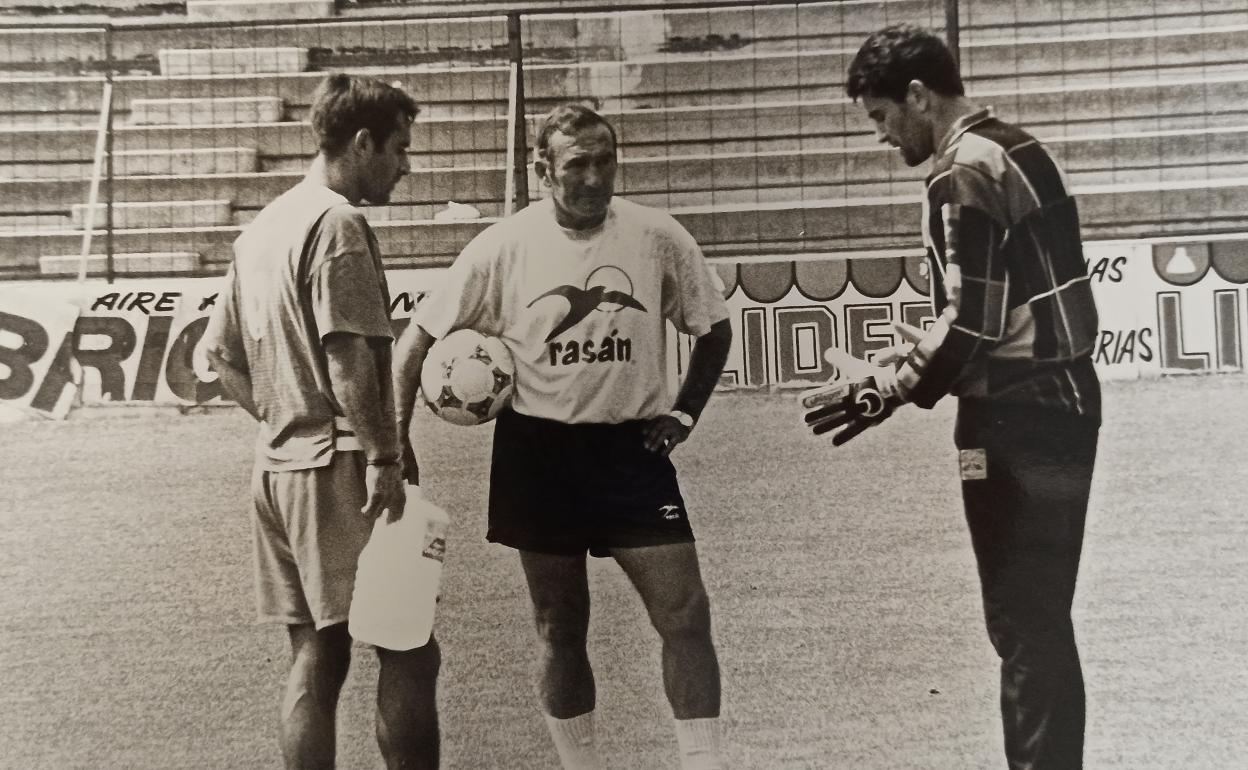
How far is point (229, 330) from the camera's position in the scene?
229 centimetres

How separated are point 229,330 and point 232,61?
94 cm

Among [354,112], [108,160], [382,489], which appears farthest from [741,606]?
[108,160]

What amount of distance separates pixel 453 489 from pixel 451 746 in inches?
25.4

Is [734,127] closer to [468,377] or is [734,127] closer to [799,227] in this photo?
[799,227]

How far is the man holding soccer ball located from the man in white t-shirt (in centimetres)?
58

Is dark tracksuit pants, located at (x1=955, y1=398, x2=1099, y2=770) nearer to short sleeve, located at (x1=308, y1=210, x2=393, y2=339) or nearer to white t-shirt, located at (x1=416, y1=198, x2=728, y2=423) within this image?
white t-shirt, located at (x1=416, y1=198, x2=728, y2=423)

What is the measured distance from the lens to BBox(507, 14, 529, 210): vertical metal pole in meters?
2.71

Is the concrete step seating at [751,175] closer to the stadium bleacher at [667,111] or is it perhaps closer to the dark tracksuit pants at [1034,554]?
the stadium bleacher at [667,111]

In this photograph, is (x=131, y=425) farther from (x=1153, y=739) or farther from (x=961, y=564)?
(x=1153, y=739)

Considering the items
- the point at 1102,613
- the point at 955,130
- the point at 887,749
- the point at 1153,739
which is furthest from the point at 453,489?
the point at 1153,739

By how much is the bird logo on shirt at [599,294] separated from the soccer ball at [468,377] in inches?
6.4

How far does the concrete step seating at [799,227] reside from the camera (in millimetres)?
2645

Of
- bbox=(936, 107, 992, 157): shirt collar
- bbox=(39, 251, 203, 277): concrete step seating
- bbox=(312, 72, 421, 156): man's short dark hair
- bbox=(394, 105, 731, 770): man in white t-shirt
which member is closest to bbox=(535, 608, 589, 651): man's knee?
bbox=(394, 105, 731, 770): man in white t-shirt

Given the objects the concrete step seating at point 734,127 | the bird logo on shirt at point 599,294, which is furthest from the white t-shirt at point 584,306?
the concrete step seating at point 734,127
